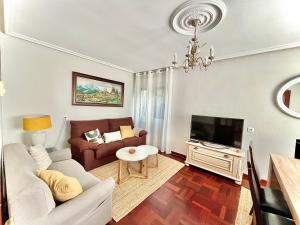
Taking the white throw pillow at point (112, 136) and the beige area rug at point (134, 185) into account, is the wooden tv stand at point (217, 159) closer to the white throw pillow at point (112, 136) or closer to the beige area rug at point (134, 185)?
the beige area rug at point (134, 185)

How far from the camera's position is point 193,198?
2014 millimetres

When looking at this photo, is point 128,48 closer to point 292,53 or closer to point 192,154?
point 192,154

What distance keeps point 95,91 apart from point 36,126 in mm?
1555

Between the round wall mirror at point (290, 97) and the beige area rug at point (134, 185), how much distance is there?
217cm

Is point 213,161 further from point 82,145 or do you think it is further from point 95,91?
point 95,91

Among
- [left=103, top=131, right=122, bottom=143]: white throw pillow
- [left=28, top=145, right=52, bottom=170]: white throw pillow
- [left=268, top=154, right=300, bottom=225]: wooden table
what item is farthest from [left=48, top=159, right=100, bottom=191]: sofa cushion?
[left=268, top=154, right=300, bottom=225]: wooden table

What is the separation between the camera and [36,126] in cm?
220

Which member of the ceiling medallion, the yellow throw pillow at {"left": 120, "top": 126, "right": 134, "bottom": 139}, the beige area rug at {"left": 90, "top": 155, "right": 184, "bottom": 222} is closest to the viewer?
the ceiling medallion

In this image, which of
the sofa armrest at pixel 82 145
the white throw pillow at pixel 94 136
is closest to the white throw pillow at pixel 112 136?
the white throw pillow at pixel 94 136

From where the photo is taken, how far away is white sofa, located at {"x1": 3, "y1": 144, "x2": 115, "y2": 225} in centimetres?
89

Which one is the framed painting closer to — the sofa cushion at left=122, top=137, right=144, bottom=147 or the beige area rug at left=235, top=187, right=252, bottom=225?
the sofa cushion at left=122, top=137, right=144, bottom=147

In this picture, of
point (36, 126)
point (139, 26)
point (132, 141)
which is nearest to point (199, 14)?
point (139, 26)

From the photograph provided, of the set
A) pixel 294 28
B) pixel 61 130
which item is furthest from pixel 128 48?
pixel 294 28

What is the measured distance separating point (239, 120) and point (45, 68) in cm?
389
